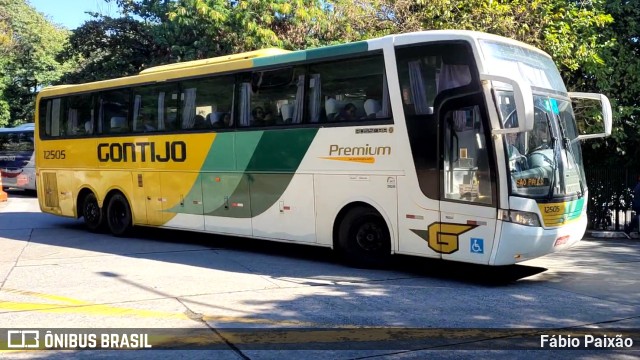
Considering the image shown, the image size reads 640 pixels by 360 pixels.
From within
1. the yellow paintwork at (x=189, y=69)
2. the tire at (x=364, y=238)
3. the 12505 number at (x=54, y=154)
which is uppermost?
the yellow paintwork at (x=189, y=69)

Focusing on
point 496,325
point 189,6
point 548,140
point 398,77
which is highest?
point 189,6

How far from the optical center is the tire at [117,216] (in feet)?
45.3

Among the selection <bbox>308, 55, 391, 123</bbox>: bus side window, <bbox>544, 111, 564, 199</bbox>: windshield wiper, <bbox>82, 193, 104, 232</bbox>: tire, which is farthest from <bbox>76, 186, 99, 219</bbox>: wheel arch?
<bbox>544, 111, 564, 199</bbox>: windshield wiper

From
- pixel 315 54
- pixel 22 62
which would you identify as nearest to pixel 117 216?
pixel 315 54

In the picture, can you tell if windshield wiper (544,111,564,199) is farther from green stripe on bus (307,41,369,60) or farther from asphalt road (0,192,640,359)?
green stripe on bus (307,41,369,60)

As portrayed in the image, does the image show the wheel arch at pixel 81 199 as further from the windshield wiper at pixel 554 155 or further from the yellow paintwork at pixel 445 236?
the windshield wiper at pixel 554 155

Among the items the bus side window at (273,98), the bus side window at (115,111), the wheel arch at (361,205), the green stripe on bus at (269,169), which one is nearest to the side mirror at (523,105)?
the wheel arch at (361,205)

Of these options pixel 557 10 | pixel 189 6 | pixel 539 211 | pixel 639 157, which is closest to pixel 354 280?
pixel 539 211

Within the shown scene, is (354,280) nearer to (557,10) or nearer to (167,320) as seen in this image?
(167,320)

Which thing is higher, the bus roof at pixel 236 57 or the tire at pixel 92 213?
the bus roof at pixel 236 57

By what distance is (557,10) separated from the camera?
15.4 m

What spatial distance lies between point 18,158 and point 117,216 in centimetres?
1608

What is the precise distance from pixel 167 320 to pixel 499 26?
11.0m

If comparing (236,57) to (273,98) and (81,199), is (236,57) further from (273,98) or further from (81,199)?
(81,199)
